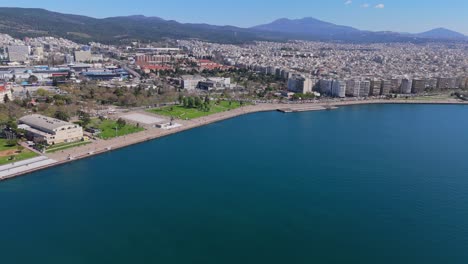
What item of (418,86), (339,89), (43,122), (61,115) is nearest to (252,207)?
(43,122)

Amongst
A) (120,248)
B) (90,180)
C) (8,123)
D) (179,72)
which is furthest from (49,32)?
(120,248)

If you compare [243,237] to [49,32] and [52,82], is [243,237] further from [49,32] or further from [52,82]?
[49,32]

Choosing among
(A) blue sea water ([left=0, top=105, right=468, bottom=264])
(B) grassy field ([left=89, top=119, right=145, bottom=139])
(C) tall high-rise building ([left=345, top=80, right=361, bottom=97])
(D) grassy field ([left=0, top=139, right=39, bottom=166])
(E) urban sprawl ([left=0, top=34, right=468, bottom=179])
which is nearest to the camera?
(A) blue sea water ([left=0, top=105, right=468, bottom=264])

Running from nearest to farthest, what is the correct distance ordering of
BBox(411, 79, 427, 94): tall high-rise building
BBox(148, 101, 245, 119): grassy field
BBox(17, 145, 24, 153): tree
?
BBox(17, 145, 24, 153): tree < BBox(148, 101, 245, 119): grassy field < BBox(411, 79, 427, 94): tall high-rise building

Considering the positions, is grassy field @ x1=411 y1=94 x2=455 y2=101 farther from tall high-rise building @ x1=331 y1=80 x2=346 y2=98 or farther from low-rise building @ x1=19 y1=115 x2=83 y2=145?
low-rise building @ x1=19 y1=115 x2=83 y2=145

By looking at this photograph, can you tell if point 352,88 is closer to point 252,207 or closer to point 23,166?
point 252,207

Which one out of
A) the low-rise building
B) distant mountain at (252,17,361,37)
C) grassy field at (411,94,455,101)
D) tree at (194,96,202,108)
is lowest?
the low-rise building

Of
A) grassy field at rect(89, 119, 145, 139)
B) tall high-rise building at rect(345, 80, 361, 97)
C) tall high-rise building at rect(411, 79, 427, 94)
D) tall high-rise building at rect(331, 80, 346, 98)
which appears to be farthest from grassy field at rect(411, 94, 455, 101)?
grassy field at rect(89, 119, 145, 139)
